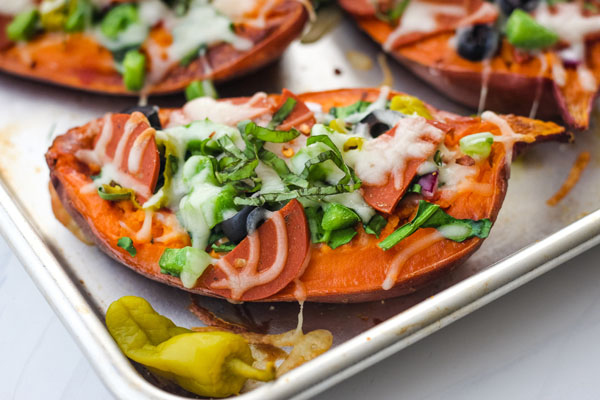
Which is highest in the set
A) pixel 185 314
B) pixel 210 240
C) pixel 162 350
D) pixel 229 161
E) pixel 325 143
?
pixel 325 143

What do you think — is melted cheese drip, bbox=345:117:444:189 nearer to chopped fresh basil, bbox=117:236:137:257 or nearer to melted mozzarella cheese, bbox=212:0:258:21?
chopped fresh basil, bbox=117:236:137:257

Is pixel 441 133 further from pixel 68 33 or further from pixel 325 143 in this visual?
pixel 68 33

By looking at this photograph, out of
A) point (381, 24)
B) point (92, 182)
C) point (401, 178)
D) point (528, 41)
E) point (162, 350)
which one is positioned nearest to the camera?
point (162, 350)

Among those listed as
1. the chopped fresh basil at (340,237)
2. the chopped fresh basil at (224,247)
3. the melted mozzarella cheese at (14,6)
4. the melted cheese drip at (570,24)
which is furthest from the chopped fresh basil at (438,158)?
the melted mozzarella cheese at (14,6)

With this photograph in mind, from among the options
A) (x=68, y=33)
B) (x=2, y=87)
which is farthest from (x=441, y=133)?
(x=2, y=87)

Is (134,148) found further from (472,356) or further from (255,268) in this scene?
(472,356)

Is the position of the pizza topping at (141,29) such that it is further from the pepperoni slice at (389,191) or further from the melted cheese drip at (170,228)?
the pepperoni slice at (389,191)

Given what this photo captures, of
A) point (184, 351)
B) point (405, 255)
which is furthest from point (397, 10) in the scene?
point (184, 351)

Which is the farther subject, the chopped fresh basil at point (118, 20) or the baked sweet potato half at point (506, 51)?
the chopped fresh basil at point (118, 20)
